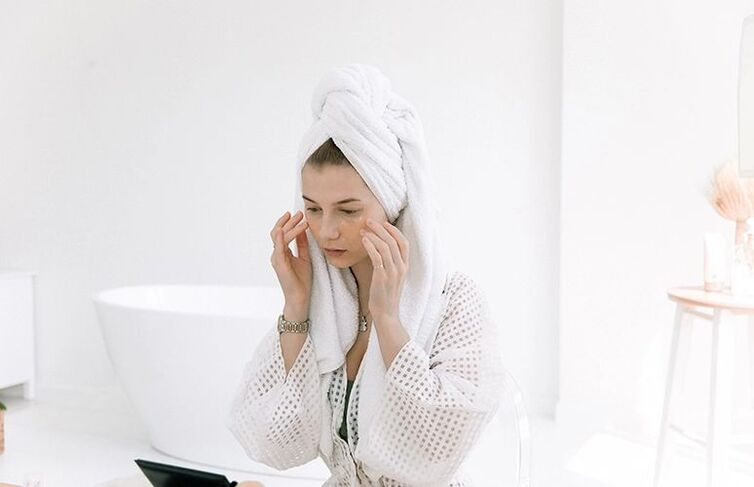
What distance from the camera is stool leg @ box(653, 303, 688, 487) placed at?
2.78 m

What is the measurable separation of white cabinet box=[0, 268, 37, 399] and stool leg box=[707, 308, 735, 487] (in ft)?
11.0

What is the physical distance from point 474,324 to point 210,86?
126 inches

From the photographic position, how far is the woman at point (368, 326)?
3.93 ft

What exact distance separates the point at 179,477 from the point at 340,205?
1.40 ft

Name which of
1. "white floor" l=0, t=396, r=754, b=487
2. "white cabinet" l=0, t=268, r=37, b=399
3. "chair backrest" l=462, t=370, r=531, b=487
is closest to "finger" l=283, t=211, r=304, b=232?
"chair backrest" l=462, t=370, r=531, b=487

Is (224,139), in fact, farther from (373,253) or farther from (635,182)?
(373,253)

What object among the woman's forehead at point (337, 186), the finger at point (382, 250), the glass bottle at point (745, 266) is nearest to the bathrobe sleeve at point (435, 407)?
the finger at point (382, 250)

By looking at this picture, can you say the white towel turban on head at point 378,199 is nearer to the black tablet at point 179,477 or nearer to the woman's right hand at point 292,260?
the woman's right hand at point 292,260

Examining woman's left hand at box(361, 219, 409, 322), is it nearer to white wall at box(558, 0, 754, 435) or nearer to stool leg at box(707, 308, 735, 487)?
stool leg at box(707, 308, 735, 487)

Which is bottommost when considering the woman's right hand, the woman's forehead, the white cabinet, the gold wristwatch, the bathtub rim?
the white cabinet

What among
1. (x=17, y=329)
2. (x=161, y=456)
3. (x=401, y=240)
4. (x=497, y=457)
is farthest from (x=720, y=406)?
(x=17, y=329)

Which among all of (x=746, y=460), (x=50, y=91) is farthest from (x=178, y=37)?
(x=746, y=460)

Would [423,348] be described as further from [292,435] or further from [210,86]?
[210,86]

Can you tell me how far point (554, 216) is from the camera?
3.76 meters
